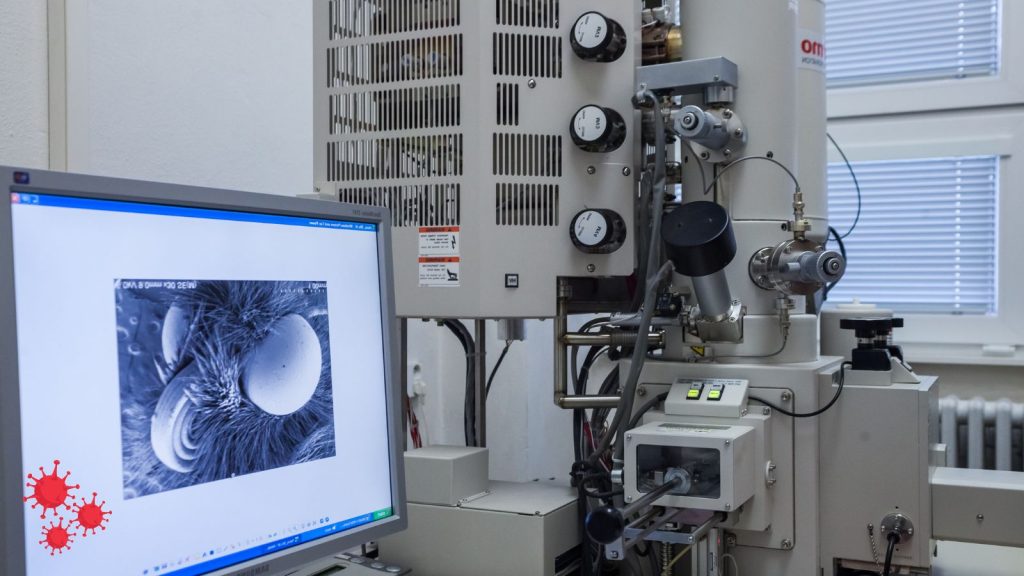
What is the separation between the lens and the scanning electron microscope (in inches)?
41.7

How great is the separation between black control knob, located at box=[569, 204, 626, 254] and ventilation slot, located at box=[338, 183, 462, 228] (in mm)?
155

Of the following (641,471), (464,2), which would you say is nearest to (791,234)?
(641,471)

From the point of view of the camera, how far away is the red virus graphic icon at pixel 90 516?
2.04 feet

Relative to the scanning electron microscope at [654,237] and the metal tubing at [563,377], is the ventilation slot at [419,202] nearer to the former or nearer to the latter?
the scanning electron microscope at [654,237]

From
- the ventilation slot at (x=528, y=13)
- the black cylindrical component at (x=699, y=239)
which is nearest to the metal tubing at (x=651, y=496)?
the black cylindrical component at (x=699, y=239)

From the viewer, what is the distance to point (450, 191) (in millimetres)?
1132

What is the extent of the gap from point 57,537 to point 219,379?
174mm

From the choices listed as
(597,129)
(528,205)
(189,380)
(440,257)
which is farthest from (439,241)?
(189,380)

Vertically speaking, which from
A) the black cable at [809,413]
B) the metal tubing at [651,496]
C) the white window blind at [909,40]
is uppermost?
the white window blind at [909,40]

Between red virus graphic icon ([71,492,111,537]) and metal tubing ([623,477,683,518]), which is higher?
red virus graphic icon ([71,492,111,537])

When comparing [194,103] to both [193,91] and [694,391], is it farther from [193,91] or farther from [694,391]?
[694,391]

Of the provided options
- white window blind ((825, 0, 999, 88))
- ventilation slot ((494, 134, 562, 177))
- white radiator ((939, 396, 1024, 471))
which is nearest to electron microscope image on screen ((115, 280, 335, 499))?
ventilation slot ((494, 134, 562, 177))

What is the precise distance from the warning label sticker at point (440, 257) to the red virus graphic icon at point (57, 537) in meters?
0.60

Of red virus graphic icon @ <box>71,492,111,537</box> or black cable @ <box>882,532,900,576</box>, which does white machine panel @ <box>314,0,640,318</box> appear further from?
red virus graphic icon @ <box>71,492,111,537</box>
